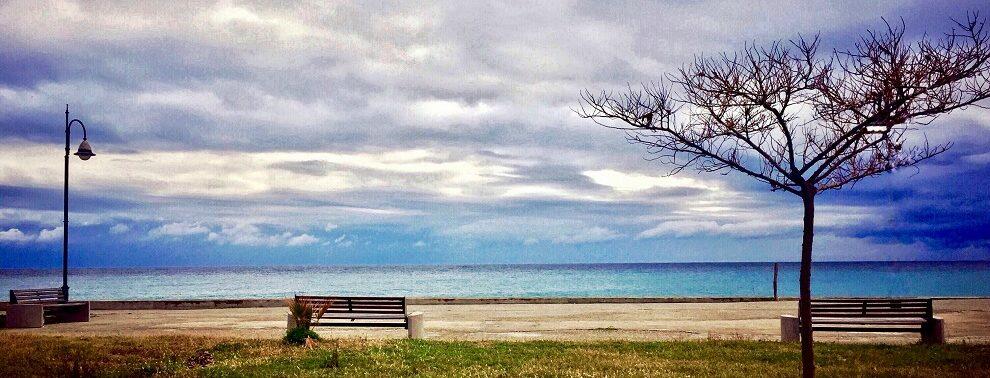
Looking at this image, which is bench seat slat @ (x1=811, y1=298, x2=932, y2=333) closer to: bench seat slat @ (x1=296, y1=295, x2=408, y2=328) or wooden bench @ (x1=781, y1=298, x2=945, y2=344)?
wooden bench @ (x1=781, y1=298, x2=945, y2=344)

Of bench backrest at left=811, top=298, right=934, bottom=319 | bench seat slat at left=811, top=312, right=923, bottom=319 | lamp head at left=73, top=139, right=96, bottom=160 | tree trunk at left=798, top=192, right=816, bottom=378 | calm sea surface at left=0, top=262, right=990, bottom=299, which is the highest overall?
lamp head at left=73, top=139, right=96, bottom=160

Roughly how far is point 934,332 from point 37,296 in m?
22.2

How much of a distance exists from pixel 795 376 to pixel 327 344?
304 inches

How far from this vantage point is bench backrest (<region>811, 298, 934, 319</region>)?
48.1 ft

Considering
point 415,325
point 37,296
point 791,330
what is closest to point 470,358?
point 415,325

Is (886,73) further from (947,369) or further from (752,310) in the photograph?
(752,310)

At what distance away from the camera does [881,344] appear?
46.1ft

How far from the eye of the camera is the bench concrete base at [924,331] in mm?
14367

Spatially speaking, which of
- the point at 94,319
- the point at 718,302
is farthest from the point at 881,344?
the point at 94,319

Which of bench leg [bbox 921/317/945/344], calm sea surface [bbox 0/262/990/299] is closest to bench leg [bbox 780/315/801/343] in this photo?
bench leg [bbox 921/317/945/344]

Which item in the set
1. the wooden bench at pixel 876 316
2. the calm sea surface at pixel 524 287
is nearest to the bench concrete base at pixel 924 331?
the wooden bench at pixel 876 316

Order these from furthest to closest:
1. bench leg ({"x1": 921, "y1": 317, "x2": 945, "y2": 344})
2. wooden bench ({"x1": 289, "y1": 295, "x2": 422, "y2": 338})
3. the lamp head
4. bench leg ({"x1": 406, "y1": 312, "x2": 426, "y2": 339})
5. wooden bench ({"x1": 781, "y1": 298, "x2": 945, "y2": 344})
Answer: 1. the lamp head
2. wooden bench ({"x1": 289, "y1": 295, "x2": 422, "y2": 338})
3. bench leg ({"x1": 406, "y1": 312, "x2": 426, "y2": 339})
4. wooden bench ({"x1": 781, "y1": 298, "x2": 945, "y2": 344})
5. bench leg ({"x1": 921, "y1": 317, "x2": 945, "y2": 344})

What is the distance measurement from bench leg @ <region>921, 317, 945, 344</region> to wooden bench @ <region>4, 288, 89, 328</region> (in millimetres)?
20572

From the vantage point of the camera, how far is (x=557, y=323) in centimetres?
2067
